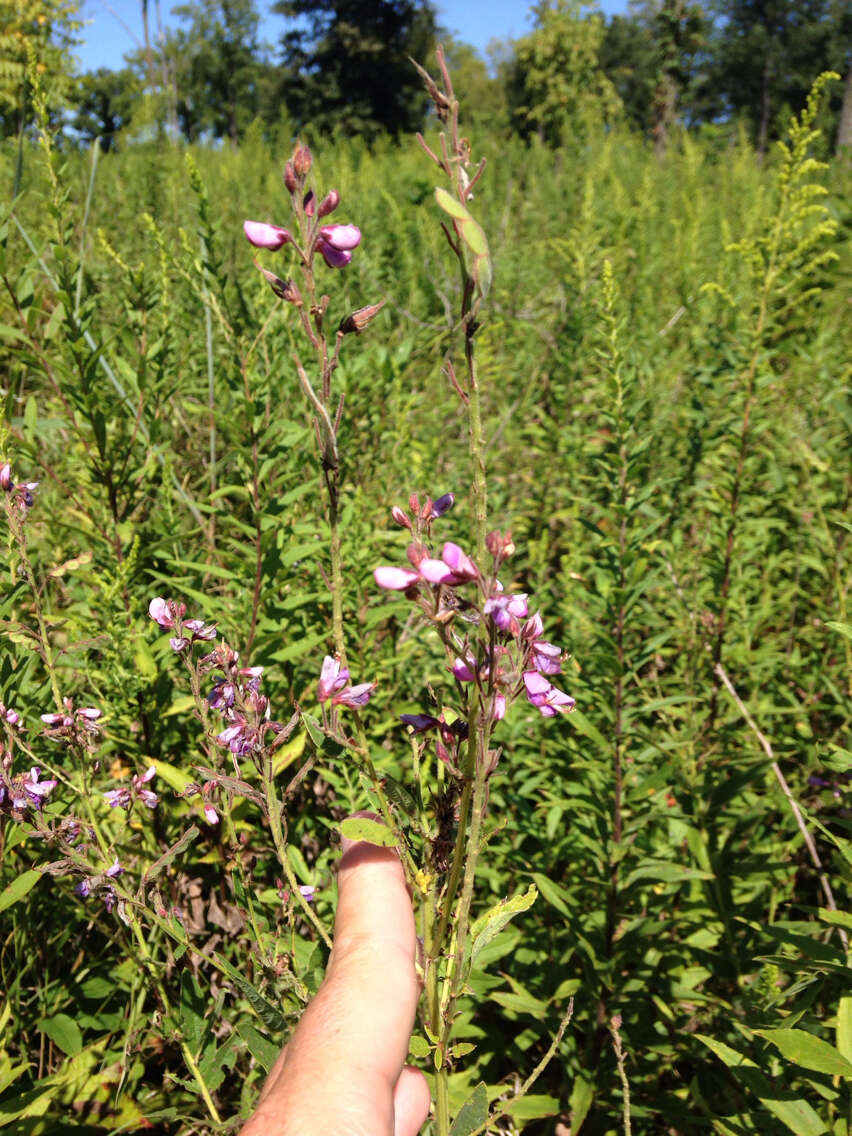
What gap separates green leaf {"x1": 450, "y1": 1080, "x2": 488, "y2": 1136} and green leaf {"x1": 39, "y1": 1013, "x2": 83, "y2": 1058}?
112cm

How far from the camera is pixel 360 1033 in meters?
0.82

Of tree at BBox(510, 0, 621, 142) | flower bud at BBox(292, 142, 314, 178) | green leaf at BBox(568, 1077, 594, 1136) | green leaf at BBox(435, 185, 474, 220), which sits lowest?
green leaf at BBox(568, 1077, 594, 1136)

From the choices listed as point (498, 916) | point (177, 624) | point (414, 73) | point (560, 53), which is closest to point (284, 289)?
point (177, 624)

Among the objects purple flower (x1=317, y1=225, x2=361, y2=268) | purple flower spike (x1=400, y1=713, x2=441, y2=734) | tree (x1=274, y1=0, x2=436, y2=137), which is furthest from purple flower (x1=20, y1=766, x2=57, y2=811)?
tree (x1=274, y1=0, x2=436, y2=137)

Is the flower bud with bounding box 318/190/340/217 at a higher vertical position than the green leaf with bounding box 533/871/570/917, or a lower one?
higher

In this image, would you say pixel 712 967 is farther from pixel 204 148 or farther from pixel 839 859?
pixel 204 148

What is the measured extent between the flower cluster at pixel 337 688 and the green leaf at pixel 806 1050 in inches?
29.6

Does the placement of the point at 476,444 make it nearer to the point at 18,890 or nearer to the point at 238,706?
the point at 238,706

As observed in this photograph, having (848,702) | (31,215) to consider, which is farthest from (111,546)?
(31,215)

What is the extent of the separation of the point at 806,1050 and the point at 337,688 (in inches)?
34.0

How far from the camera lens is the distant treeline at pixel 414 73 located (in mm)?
4977

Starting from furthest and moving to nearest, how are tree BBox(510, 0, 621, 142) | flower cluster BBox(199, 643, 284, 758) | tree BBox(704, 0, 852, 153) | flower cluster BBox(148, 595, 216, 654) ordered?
tree BBox(704, 0, 852, 153) < tree BBox(510, 0, 621, 142) < flower cluster BBox(148, 595, 216, 654) < flower cluster BBox(199, 643, 284, 758)

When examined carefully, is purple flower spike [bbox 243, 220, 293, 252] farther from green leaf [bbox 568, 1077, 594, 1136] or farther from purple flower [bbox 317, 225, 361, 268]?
green leaf [bbox 568, 1077, 594, 1136]

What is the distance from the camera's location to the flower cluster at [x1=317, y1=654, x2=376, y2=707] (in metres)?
0.91
